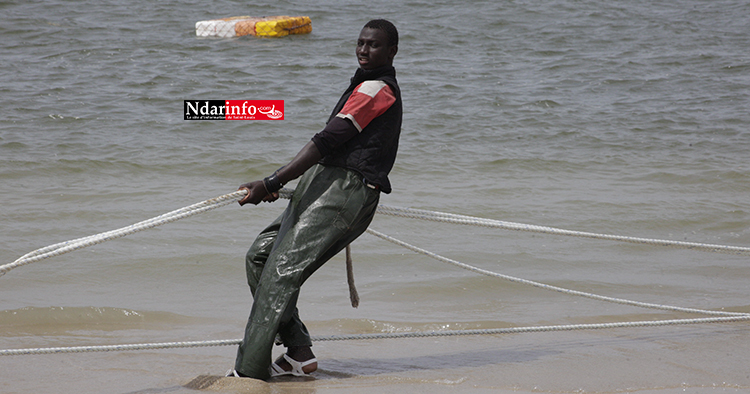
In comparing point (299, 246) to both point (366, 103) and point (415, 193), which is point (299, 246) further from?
point (415, 193)

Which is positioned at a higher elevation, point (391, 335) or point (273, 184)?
point (273, 184)

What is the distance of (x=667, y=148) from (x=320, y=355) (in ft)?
26.2

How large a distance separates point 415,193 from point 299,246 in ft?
16.2

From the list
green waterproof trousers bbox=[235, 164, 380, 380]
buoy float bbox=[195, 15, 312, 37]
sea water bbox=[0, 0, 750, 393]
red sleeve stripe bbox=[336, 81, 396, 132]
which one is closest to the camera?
red sleeve stripe bbox=[336, 81, 396, 132]

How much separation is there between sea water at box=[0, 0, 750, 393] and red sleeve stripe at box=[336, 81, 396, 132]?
3.89ft

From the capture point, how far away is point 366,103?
113 inches

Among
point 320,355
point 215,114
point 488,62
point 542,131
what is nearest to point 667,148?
point 542,131

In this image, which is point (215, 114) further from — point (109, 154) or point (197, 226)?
point (197, 226)

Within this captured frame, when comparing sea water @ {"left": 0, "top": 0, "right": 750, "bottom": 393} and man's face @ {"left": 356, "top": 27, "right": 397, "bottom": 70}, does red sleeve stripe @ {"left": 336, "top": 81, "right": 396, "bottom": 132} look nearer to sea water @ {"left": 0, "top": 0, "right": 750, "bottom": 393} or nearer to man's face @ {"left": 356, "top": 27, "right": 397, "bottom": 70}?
man's face @ {"left": 356, "top": 27, "right": 397, "bottom": 70}

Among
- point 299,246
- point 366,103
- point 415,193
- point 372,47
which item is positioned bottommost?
point 415,193

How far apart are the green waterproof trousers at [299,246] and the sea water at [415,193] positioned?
23 centimetres

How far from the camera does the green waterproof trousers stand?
2980 millimetres

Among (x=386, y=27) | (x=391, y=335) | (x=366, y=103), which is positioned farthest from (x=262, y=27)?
(x=366, y=103)

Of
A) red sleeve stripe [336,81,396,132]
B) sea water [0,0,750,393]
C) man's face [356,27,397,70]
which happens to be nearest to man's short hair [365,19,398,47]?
man's face [356,27,397,70]
